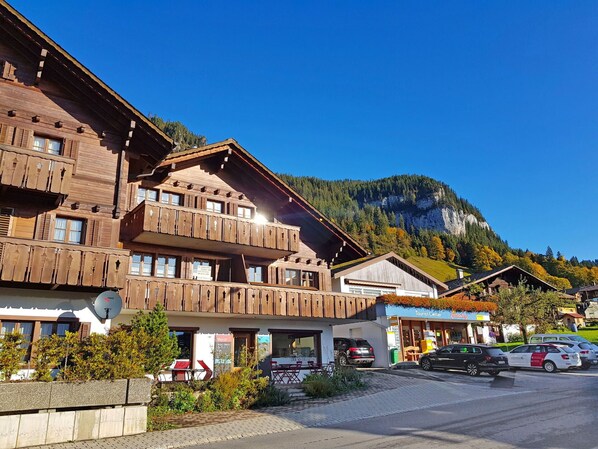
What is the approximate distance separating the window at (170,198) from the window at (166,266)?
250 centimetres

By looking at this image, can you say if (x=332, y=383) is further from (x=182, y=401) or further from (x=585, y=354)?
(x=585, y=354)

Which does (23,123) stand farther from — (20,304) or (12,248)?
(20,304)

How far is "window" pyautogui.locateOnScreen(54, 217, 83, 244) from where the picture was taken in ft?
55.0

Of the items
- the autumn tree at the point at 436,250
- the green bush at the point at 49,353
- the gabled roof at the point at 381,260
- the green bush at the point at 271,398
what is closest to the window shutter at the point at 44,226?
the green bush at the point at 49,353

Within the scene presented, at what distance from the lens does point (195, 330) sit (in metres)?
19.5

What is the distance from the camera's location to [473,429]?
1073 cm

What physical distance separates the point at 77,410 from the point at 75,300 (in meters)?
5.75

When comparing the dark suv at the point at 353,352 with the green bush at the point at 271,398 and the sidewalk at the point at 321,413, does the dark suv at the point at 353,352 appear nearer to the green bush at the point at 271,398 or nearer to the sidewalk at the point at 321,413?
the sidewalk at the point at 321,413

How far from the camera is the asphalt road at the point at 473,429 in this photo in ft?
30.9

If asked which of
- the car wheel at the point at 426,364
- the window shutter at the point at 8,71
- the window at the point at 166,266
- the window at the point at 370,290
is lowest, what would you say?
the car wheel at the point at 426,364

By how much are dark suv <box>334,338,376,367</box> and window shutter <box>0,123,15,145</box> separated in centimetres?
1894

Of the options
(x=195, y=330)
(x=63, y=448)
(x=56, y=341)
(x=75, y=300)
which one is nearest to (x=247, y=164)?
(x=195, y=330)

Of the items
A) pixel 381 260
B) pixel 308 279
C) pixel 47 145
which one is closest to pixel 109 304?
pixel 47 145

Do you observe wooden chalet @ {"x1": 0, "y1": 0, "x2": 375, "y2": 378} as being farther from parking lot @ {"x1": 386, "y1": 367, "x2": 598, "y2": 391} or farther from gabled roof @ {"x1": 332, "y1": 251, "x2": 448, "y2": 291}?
gabled roof @ {"x1": 332, "y1": 251, "x2": 448, "y2": 291}
